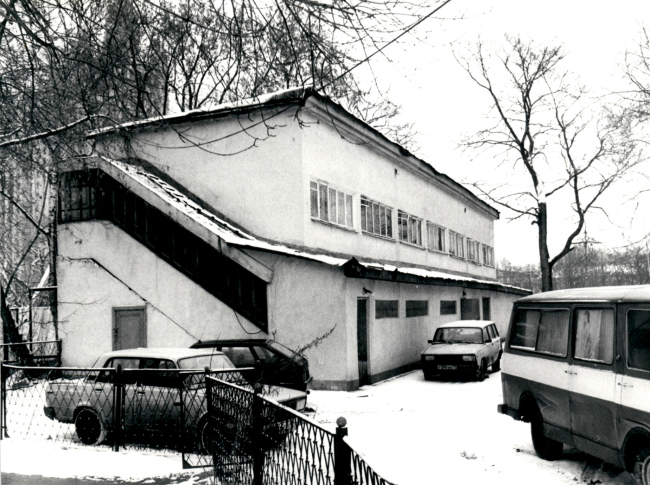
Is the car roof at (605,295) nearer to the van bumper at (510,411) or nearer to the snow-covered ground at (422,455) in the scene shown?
the van bumper at (510,411)

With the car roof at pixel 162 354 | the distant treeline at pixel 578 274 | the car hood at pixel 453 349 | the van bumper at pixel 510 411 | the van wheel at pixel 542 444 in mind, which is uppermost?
the distant treeline at pixel 578 274

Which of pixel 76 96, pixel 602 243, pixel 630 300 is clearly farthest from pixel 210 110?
pixel 602 243

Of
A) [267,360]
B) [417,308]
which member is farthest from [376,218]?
[267,360]

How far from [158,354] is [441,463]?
483 cm

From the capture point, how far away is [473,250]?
3797cm

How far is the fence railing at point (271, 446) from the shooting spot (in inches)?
145

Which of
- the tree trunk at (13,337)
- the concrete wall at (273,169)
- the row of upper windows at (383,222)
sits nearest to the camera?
the concrete wall at (273,169)

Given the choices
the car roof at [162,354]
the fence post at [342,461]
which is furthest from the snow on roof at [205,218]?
the fence post at [342,461]

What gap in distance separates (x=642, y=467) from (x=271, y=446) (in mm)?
4189

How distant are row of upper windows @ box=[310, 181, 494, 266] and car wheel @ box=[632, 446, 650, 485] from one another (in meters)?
12.2

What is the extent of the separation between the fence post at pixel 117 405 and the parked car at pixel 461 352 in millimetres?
10895

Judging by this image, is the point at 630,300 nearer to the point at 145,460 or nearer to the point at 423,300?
the point at 145,460

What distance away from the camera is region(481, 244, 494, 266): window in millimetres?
40656

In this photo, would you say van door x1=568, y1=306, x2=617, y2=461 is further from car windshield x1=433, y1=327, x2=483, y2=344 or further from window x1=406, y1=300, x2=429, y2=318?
window x1=406, y1=300, x2=429, y2=318
